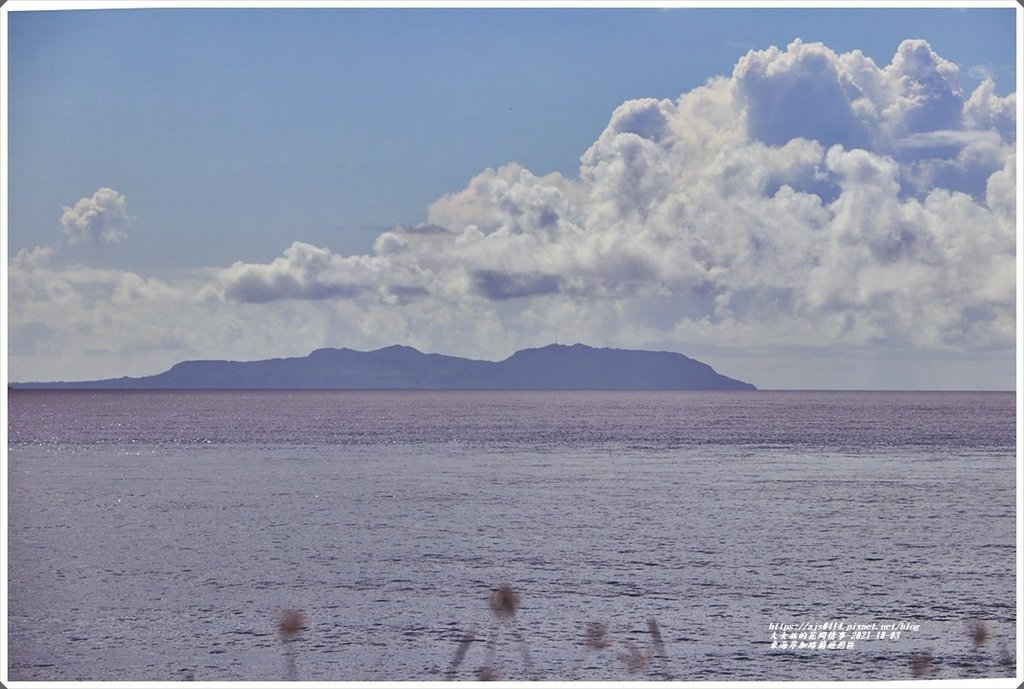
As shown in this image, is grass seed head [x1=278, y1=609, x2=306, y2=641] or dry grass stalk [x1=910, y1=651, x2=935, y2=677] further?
grass seed head [x1=278, y1=609, x2=306, y2=641]

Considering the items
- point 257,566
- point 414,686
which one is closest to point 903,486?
point 257,566

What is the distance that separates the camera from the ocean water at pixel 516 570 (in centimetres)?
1435

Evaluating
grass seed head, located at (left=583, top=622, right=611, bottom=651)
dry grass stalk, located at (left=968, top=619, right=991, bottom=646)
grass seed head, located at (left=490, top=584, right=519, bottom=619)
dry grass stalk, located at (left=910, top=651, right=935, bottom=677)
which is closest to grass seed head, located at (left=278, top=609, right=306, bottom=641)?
grass seed head, located at (left=490, top=584, right=519, bottom=619)

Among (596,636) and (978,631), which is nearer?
(978,631)

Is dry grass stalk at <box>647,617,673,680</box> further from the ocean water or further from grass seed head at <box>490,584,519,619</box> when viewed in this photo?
grass seed head at <box>490,584,519,619</box>

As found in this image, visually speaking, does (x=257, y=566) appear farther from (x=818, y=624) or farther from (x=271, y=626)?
(x=818, y=624)

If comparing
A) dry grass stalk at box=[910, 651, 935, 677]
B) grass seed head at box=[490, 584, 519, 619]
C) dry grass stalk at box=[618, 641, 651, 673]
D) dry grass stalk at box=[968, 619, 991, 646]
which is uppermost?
dry grass stalk at box=[968, 619, 991, 646]

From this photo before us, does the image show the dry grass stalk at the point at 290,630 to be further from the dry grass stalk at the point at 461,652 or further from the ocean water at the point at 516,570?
the dry grass stalk at the point at 461,652

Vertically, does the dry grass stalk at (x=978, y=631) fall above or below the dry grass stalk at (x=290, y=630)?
Answer: above

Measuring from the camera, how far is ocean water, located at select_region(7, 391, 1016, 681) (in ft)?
47.1

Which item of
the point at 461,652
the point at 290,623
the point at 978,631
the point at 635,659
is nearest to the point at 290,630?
the point at 290,623

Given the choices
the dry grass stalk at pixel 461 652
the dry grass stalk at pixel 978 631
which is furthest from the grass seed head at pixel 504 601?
the dry grass stalk at pixel 978 631

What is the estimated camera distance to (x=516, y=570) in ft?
65.5

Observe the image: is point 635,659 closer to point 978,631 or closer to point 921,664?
point 921,664
